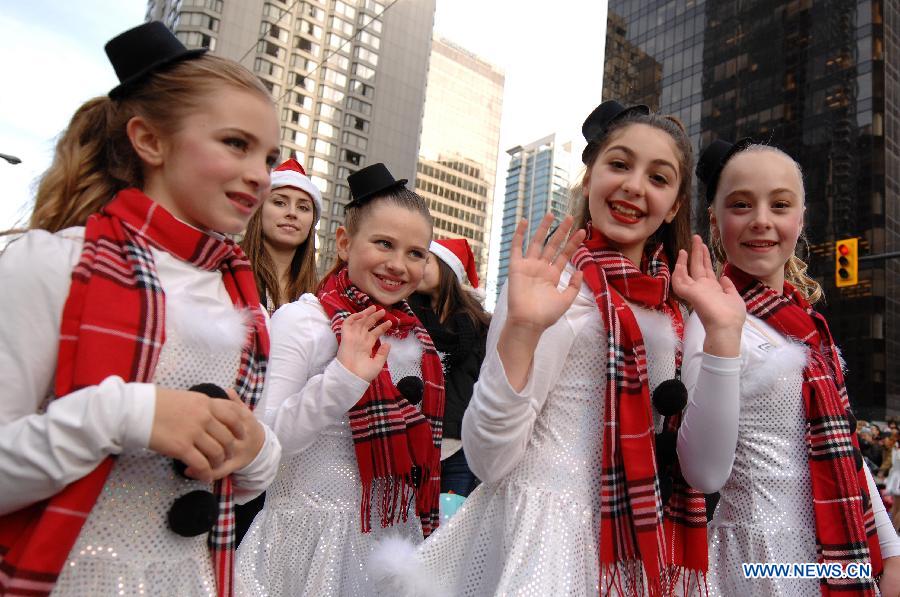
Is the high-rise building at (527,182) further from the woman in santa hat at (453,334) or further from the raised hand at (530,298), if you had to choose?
the raised hand at (530,298)

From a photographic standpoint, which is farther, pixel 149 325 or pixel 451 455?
pixel 451 455

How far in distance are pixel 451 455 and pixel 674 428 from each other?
2015 millimetres

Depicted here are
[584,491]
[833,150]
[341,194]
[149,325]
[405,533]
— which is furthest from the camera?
[341,194]

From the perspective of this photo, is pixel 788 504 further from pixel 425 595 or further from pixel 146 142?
pixel 146 142

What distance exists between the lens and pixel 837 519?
1901 millimetres

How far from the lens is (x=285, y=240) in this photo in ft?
12.4

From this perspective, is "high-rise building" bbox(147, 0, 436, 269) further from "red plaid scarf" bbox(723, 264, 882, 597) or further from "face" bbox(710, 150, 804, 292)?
"red plaid scarf" bbox(723, 264, 882, 597)

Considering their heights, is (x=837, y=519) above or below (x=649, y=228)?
below

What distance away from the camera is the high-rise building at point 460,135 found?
63562 millimetres

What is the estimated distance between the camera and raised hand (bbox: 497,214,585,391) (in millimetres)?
1644

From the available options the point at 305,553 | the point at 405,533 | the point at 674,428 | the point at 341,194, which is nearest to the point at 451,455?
the point at 405,533

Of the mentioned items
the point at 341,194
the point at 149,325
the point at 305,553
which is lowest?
the point at 305,553

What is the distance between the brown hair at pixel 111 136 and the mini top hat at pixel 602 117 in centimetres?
115

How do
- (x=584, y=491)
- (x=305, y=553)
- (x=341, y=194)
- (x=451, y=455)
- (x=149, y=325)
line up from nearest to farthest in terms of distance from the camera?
1. (x=149, y=325)
2. (x=584, y=491)
3. (x=305, y=553)
4. (x=451, y=455)
5. (x=341, y=194)
